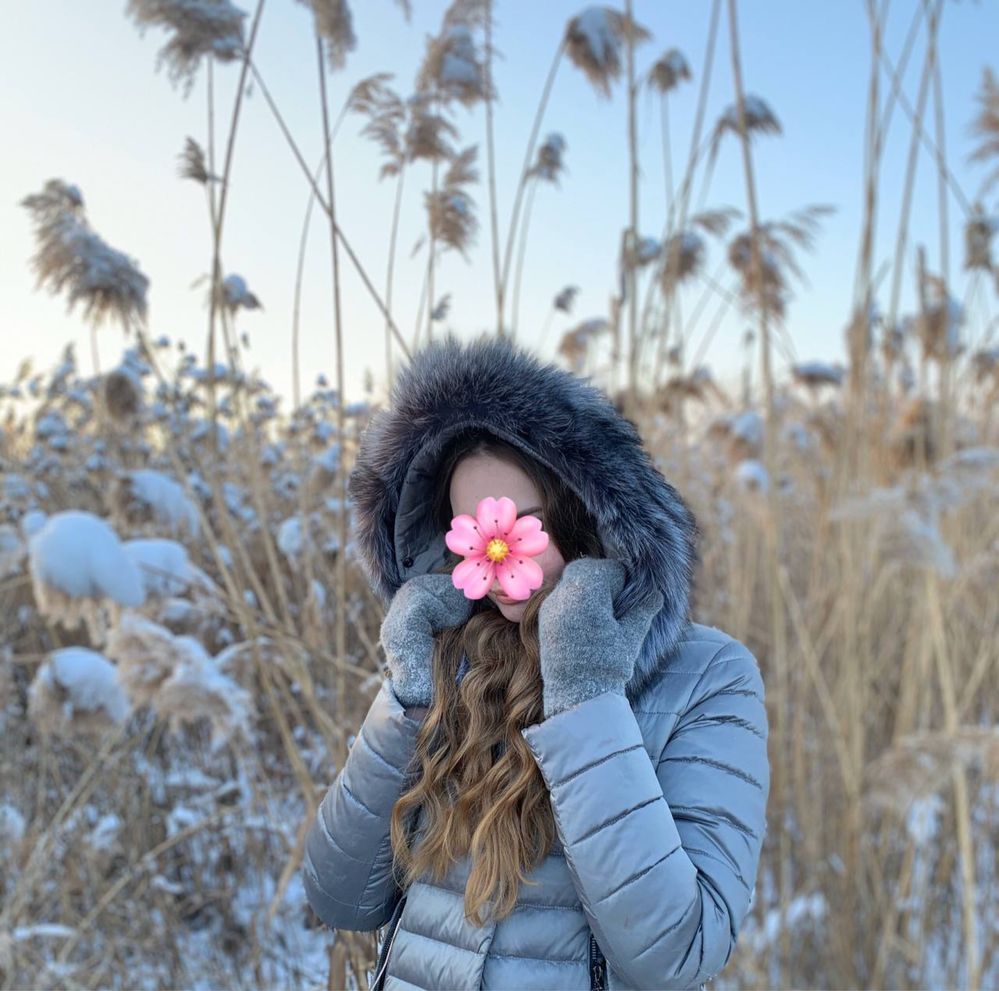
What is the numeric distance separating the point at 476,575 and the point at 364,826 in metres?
0.34

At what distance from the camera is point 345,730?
5.51ft

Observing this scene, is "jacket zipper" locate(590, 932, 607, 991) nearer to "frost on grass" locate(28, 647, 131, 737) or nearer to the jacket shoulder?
the jacket shoulder

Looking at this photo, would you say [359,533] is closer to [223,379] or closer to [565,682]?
[565,682]

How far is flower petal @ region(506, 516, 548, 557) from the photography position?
3.17 ft

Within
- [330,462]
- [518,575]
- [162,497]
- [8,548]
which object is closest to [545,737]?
[518,575]

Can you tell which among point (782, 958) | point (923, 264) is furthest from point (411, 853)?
point (923, 264)

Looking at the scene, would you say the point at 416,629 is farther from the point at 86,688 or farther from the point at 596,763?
the point at 86,688

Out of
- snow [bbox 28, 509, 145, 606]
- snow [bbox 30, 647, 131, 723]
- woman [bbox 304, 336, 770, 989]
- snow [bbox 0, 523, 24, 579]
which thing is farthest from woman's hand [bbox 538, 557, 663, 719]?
snow [bbox 0, 523, 24, 579]

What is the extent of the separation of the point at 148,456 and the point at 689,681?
15.2ft

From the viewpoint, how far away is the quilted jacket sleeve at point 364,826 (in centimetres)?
101

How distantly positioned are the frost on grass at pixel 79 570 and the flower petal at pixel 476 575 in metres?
1.19

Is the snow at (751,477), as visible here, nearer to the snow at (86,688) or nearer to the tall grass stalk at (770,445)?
the tall grass stalk at (770,445)

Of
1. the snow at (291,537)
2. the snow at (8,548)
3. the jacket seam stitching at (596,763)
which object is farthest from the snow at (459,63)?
the jacket seam stitching at (596,763)

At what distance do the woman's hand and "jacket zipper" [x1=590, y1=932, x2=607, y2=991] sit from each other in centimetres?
26
